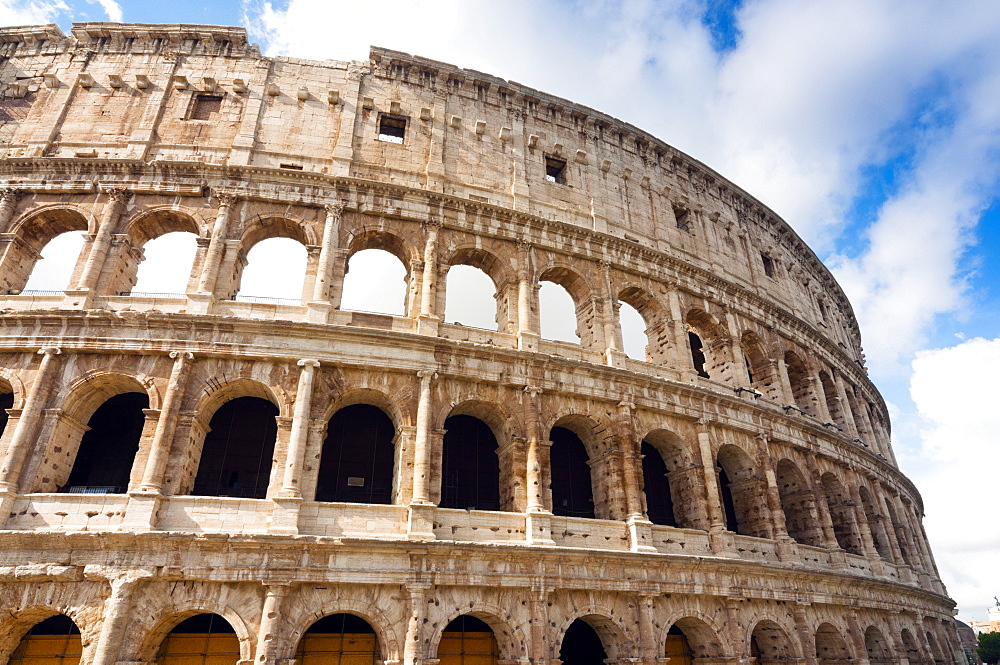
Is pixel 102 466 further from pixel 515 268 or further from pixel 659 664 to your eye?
pixel 659 664

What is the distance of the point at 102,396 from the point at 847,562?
2045 cm

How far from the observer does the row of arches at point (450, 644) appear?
11094 mm

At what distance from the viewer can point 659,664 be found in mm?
12812

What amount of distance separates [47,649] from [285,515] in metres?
4.93

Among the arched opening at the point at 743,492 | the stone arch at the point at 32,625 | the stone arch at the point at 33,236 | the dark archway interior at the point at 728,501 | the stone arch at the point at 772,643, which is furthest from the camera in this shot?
the dark archway interior at the point at 728,501

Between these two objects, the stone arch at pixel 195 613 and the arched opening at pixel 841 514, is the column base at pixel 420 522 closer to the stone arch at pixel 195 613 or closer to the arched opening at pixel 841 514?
the stone arch at pixel 195 613

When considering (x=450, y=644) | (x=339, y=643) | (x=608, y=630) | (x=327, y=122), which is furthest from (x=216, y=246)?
(x=608, y=630)

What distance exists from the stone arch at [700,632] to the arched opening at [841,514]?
295 inches

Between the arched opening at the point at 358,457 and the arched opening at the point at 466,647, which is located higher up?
the arched opening at the point at 358,457

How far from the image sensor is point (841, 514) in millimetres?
19531

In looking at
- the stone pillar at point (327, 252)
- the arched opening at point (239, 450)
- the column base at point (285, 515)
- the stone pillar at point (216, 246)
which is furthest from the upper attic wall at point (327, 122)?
the column base at point (285, 515)

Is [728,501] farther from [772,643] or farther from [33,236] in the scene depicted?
[33,236]

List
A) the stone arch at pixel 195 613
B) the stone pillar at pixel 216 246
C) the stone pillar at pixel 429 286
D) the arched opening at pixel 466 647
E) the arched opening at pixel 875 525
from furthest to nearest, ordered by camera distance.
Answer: the arched opening at pixel 875 525 → the stone pillar at pixel 429 286 → the stone pillar at pixel 216 246 → the arched opening at pixel 466 647 → the stone arch at pixel 195 613

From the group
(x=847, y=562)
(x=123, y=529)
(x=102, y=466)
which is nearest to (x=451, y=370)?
(x=123, y=529)
